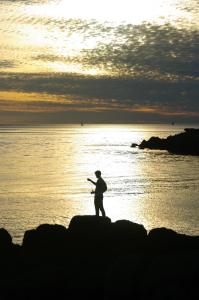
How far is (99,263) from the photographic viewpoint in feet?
60.7

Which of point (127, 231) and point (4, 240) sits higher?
point (127, 231)

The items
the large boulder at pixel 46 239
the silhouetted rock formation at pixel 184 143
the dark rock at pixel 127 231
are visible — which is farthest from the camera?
the silhouetted rock formation at pixel 184 143

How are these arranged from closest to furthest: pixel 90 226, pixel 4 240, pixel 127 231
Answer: pixel 127 231 < pixel 90 226 < pixel 4 240

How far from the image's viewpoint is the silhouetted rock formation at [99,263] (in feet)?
46.5

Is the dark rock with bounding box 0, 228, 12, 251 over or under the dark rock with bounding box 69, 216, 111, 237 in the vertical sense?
under

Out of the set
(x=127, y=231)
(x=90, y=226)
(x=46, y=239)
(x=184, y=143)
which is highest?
(x=90, y=226)

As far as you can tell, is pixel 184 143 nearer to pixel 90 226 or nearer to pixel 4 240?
pixel 90 226

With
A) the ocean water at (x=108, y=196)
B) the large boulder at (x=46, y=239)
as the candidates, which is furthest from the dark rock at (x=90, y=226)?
the ocean water at (x=108, y=196)

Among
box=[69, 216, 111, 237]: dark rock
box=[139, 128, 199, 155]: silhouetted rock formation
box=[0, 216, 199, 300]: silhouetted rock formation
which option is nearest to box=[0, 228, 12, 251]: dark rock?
box=[0, 216, 199, 300]: silhouetted rock formation

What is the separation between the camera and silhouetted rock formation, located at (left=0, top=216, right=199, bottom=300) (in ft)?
46.5

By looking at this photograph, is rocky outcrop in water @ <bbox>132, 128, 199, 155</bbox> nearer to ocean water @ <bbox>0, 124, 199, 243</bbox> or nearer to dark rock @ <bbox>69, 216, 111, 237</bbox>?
ocean water @ <bbox>0, 124, 199, 243</bbox>

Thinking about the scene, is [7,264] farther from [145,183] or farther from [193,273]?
[145,183]

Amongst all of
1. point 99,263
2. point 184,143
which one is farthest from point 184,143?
point 99,263

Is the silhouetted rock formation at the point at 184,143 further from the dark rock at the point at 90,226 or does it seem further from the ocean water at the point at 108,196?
the dark rock at the point at 90,226
